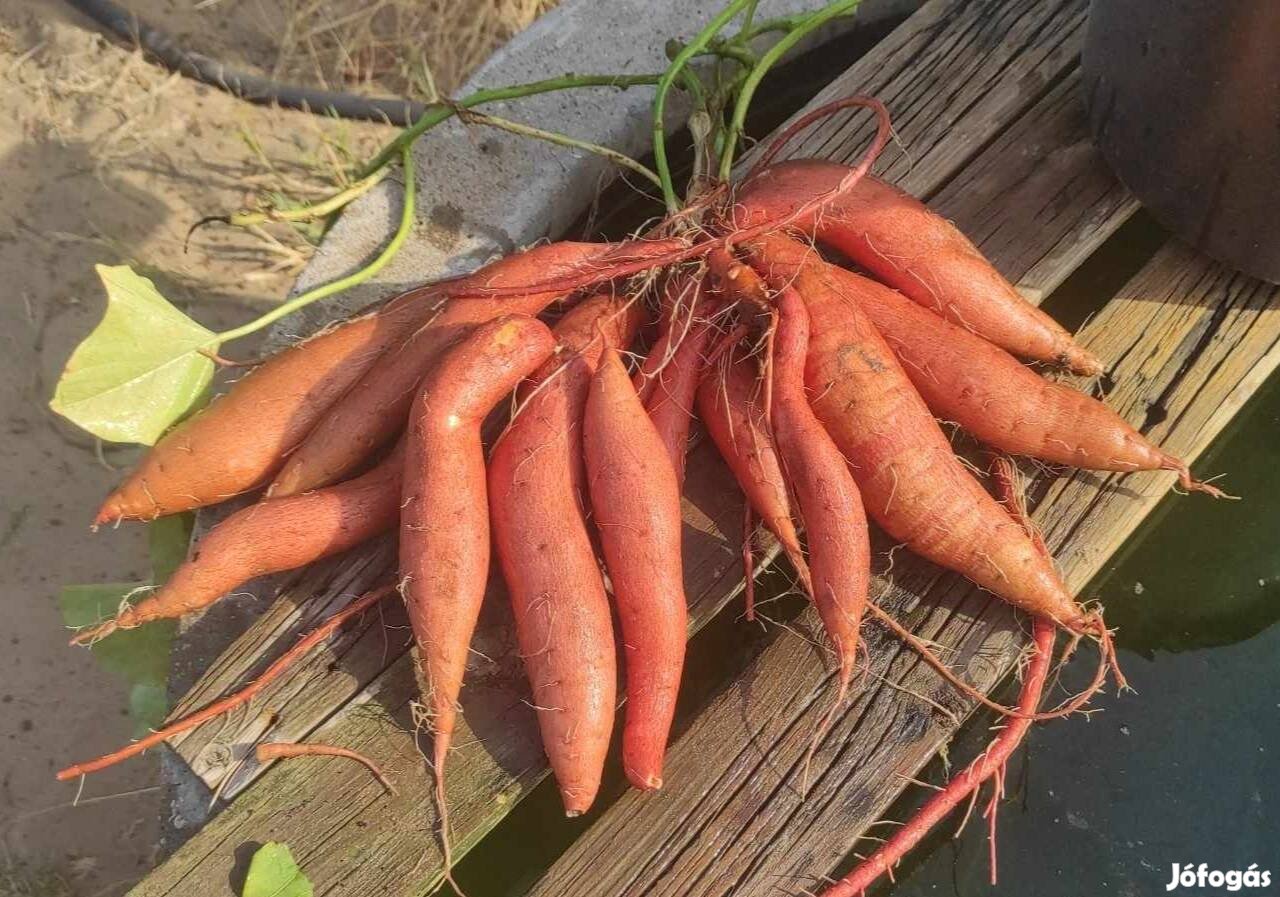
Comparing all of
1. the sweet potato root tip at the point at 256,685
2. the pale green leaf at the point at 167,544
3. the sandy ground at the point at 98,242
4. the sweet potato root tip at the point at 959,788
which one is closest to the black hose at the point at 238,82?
the sandy ground at the point at 98,242

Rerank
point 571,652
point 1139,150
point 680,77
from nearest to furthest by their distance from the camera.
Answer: point 571,652
point 1139,150
point 680,77

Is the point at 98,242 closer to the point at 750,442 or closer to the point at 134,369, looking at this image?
the point at 134,369

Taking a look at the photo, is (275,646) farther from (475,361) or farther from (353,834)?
(475,361)

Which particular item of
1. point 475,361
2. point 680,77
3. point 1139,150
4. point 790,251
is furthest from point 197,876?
point 1139,150

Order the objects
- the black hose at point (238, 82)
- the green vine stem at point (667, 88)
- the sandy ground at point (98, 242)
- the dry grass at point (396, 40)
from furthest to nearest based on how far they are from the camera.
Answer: the dry grass at point (396, 40) < the black hose at point (238, 82) < the sandy ground at point (98, 242) < the green vine stem at point (667, 88)

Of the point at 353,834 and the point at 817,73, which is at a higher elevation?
the point at 817,73

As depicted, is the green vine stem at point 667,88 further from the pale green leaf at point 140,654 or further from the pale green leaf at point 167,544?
the pale green leaf at point 140,654

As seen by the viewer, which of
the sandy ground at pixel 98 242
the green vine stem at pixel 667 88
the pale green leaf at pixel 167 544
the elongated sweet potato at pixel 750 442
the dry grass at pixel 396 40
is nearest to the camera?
the elongated sweet potato at pixel 750 442
